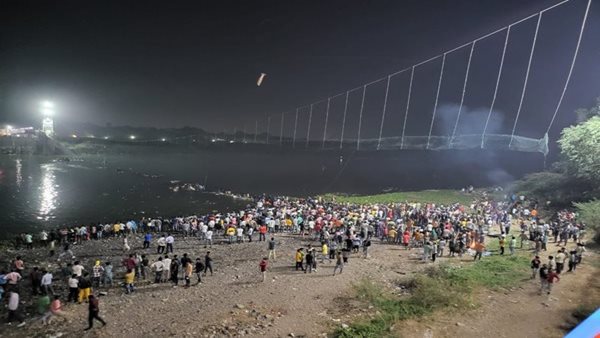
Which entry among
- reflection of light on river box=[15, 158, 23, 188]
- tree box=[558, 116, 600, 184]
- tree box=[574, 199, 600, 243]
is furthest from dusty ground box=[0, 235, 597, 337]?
reflection of light on river box=[15, 158, 23, 188]

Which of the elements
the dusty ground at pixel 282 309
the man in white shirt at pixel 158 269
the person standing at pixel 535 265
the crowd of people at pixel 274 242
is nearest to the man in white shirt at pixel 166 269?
the crowd of people at pixel 274 242

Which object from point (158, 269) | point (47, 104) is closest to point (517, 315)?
point (158, 269)

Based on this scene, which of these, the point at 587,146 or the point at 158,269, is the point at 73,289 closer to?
the point at 158,269

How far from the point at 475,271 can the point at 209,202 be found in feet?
148

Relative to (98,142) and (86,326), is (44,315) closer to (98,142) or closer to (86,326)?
(86,326)

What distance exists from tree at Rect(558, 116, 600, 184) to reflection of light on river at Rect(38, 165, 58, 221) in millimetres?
56517

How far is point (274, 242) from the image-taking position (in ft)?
84.8

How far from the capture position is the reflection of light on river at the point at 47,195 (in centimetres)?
4741

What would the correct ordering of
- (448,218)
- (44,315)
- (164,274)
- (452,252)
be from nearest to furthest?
(44,315) < (164,274) < (452,252) < (448,218)

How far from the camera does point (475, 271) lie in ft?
68.7

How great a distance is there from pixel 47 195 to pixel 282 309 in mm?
57312

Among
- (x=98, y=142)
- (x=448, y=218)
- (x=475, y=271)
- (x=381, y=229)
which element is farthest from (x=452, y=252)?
(x=98, y=142)

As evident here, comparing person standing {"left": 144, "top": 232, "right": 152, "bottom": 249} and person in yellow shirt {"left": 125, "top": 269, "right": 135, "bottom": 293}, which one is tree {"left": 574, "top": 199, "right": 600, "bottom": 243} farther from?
person standing {"left": 144, "top": 232, "right": 152, "bottom": 249}

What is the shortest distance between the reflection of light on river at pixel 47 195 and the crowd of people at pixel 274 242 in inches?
664
